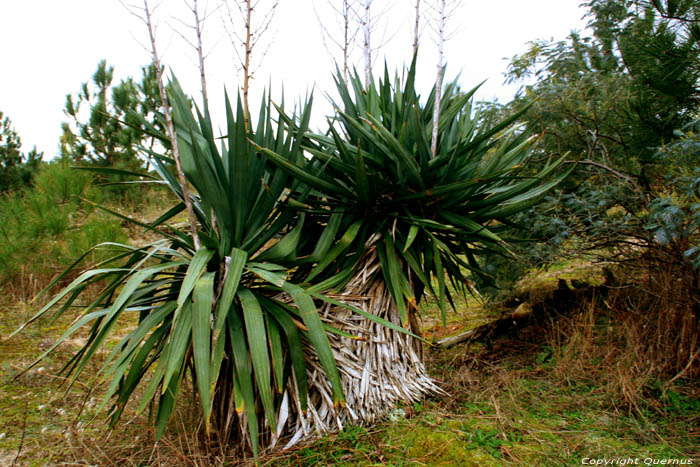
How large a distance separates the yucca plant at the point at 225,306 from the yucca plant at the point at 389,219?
0.61 ft

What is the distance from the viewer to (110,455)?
7.72 feet

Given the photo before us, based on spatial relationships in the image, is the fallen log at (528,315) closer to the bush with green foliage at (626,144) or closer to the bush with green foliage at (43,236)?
the bush with green foliage at (626,144)

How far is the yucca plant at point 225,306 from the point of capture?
6.43 feet

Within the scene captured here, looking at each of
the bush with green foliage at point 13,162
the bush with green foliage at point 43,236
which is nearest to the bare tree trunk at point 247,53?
the bush with green foliage at point 43,236

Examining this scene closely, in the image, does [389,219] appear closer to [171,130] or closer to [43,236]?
[171,130]

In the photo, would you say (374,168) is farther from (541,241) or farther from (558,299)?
(558,299)

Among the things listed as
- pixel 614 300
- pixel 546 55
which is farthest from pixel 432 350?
pixel 546 55

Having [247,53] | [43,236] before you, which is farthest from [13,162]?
[247,53]

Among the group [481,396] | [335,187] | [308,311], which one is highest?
[335,187]

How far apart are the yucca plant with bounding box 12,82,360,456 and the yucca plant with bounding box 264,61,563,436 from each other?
19 cm

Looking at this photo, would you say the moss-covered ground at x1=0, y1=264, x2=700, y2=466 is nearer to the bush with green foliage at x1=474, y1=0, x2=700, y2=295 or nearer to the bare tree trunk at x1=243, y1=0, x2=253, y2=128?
the bush with green foliage at x1=474, y1=0, x2=700, y2=295

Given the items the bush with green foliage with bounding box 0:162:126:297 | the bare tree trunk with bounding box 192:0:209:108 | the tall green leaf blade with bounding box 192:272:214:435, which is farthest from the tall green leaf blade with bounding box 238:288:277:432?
the bush with green foliage with bounding box 0:162:126:297

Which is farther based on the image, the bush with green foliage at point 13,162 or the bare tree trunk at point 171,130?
the bush with green foliage at point 13,162

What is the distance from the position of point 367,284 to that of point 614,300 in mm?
2084
